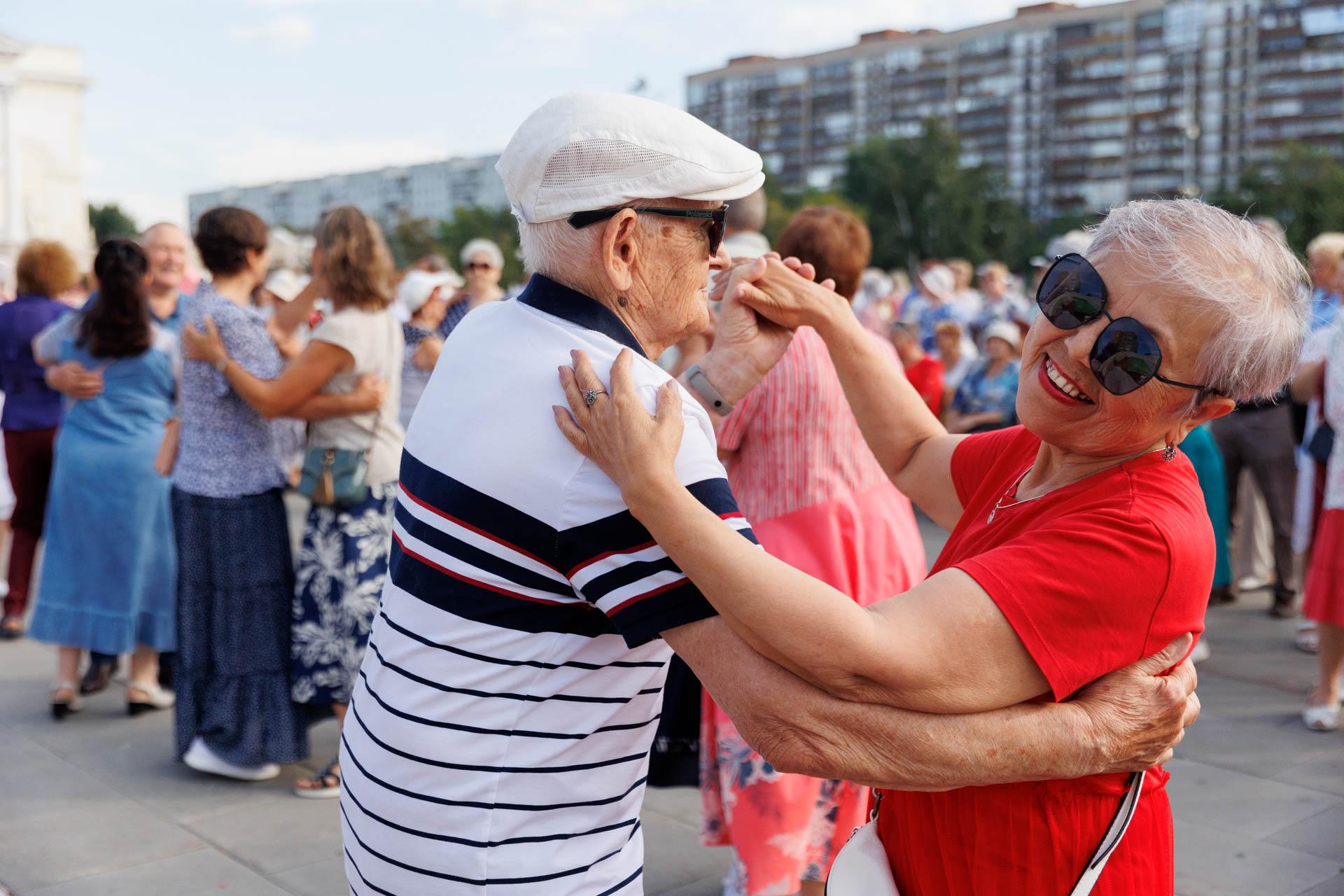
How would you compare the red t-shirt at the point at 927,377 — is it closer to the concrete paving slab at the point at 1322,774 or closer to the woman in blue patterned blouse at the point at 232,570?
the concrete paving slab at the point at 1322,774

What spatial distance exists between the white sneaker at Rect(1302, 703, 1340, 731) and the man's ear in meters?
4.82

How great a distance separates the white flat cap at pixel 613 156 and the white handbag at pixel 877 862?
940 mm

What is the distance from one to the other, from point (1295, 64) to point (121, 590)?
9620 centimetres

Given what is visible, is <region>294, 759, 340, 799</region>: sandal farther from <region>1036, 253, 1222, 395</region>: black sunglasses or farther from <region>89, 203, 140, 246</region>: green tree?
<region>89, 203, 140, 246</region>: green tree

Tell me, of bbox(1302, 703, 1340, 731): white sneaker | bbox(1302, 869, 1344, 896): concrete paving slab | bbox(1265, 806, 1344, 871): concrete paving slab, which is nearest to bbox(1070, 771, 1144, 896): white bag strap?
bbox(1302, 869, 1344, 896): concrete paving slab

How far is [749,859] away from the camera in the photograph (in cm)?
312

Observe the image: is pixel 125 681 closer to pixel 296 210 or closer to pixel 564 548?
pixel 564 548

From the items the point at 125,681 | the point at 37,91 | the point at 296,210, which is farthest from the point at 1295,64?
the point at 296,210

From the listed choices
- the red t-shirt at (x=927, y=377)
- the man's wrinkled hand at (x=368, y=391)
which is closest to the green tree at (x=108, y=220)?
the red t-shirt at (x=927, y=377)

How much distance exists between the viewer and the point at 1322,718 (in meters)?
5.15

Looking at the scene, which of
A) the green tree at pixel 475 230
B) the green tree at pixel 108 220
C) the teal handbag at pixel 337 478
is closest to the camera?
the teal handbag at pixel 337 478

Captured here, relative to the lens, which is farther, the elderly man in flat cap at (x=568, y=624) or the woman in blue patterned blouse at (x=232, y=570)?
the woman in blue patterned blouse at (x=232, y=570)

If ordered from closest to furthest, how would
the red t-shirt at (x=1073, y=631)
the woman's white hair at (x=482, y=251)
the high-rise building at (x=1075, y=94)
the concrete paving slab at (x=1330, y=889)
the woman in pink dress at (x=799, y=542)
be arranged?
1. the red t-shirt at (x=1073, y=631)
2. the woman in pink dress at (x=799, y=542)
3. the concrete paving slab at (x=1330, y=889)
4. the woman's white hair at (x=482, y=251)
5. the high-rise building at (x=1075, y=94)

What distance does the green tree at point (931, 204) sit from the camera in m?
67.1
